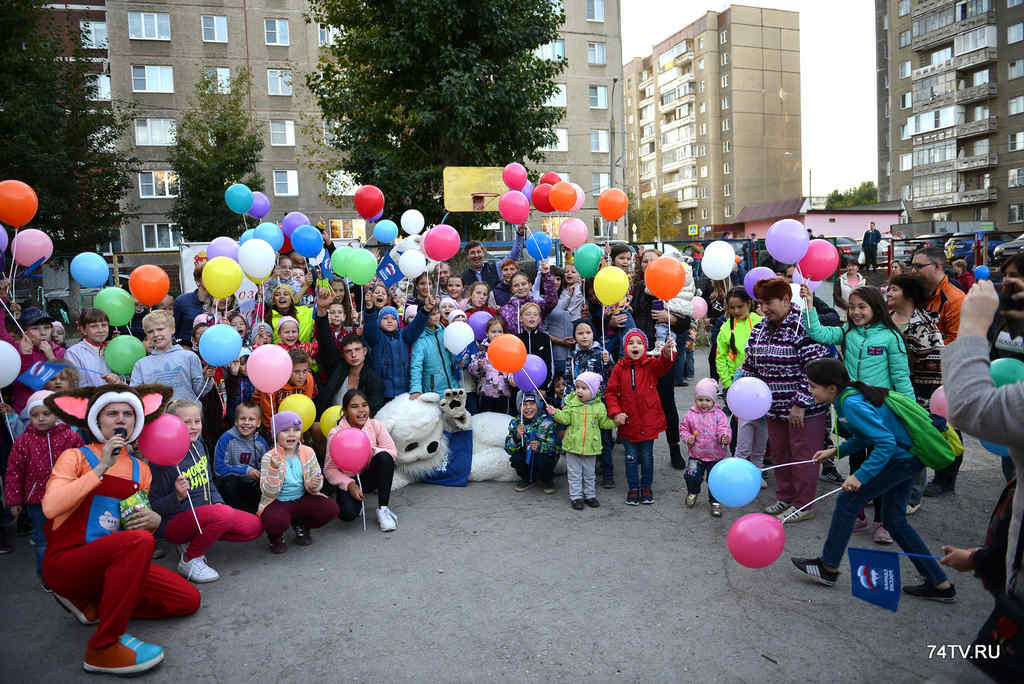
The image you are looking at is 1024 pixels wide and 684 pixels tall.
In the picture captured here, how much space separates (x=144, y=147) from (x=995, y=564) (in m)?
35.6

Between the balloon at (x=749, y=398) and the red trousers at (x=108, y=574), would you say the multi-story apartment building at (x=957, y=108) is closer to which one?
the balloon at (x=749, y=398)

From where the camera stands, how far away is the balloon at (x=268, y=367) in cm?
468

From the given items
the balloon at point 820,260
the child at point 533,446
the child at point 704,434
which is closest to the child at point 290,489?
the child at point 533,446

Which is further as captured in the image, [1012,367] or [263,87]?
[263,87]

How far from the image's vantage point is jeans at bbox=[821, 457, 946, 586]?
373cm

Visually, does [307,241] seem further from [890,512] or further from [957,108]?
[957,108]

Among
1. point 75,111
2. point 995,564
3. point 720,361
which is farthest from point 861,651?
point 75,111

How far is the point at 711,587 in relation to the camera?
3955 millimetres

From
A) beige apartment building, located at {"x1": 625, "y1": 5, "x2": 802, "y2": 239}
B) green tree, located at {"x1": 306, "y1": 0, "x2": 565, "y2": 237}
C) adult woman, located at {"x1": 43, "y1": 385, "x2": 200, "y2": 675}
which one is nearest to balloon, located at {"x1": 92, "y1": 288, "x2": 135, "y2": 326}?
adult woman, located at {"x1": 43, "y1": 385, "x2": 200, "y2": 675}

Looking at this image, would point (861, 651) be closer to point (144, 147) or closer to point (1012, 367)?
point (1012, 367)

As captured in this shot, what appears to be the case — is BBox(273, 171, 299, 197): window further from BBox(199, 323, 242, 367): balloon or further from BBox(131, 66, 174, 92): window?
BBox(199, 323, 242, 367): balloon

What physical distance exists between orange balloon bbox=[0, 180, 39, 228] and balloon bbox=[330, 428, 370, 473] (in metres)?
3.31

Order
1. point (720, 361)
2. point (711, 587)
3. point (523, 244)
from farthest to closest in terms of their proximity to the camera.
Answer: point (523, 244) < point (720, 361) < point (711, 587)

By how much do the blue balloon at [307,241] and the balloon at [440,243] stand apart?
1.12 metres
